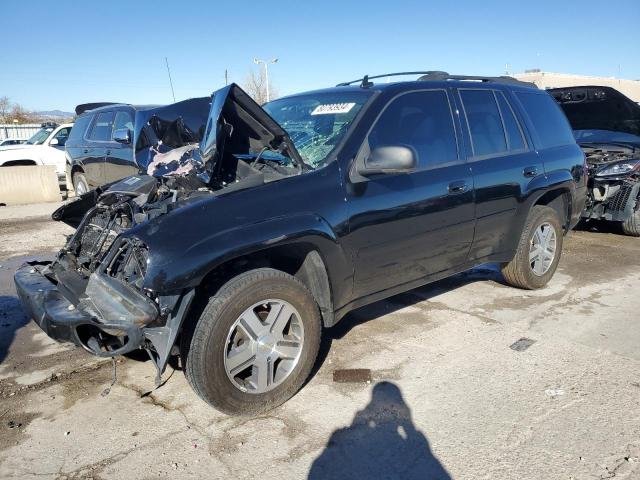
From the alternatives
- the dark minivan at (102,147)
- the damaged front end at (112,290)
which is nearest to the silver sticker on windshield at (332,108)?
the damaged front end at (112,290)

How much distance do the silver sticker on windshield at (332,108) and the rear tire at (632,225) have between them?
5673 millimetres

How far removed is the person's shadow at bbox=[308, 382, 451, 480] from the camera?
8.29 feet

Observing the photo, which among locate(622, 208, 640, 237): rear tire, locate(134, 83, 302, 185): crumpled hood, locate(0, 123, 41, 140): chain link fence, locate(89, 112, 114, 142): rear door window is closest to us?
locate(134, 83, 302, 185): crumpled hood

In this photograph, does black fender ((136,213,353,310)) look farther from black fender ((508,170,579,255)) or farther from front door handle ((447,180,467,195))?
black fender ((508,170,579,255))

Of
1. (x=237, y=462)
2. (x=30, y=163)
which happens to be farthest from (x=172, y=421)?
(x=30, y=163)

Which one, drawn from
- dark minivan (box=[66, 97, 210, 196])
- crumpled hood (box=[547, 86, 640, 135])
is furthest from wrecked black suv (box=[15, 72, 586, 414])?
crumpled hood (box=[547, 86, 640, 135])

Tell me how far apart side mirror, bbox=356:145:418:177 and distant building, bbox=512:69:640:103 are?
30.8 m

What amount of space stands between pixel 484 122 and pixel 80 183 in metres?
8.47

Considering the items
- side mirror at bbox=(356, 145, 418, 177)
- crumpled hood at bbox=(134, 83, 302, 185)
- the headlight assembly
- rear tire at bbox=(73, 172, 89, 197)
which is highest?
crumpled hood at bbox=(134, 83, 302, 185)

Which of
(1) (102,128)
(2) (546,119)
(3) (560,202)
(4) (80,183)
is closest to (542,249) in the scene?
(3) (560,202)

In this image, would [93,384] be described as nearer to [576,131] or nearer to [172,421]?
[172,421]

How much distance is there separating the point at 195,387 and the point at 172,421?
0.35 m

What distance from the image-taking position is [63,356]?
3.88 m

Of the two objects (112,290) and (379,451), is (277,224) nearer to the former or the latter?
(112,290)
